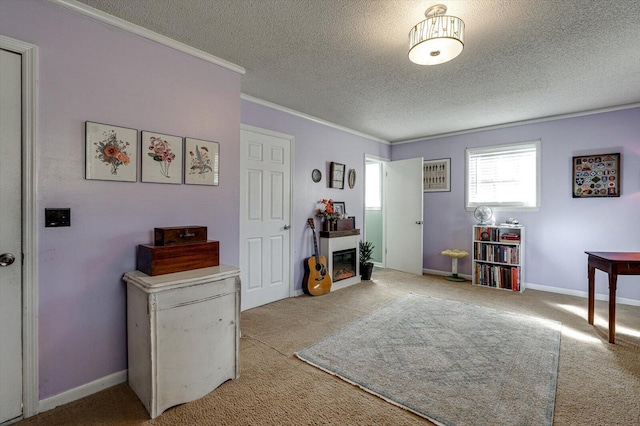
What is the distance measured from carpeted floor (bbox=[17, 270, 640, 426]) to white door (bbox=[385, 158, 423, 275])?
2.20 m

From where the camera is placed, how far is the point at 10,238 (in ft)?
5.57

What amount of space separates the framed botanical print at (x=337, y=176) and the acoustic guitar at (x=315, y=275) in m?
0.74

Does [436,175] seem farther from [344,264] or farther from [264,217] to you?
[264,217]

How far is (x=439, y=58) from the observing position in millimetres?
2062

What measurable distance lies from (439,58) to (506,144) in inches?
126

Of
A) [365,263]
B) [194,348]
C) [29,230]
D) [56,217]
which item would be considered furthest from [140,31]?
[365,263]

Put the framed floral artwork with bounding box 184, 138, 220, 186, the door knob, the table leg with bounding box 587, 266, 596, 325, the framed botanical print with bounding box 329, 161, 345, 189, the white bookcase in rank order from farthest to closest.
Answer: the framed botanical print with bounding box 329, 161, 345, 189 < the white bookcase < the table leg with bounding box 587, 266, 596, 325 < the framed floral artwork with bounding box 184, 138, 220, 186 < the door knob

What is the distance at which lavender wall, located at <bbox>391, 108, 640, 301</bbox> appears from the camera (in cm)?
370

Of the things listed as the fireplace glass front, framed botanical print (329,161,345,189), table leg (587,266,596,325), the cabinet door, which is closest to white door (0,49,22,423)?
the cabinet door

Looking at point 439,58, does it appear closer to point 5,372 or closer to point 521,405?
point 521,405

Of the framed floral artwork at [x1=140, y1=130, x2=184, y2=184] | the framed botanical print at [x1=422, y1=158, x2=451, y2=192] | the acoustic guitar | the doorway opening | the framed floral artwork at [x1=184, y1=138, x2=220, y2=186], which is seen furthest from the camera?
the doorway opening

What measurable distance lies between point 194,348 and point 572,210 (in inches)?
187

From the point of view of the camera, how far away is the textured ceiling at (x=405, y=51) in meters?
1.94

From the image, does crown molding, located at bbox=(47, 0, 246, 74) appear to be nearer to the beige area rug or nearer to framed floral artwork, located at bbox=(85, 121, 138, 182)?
framed floral artwork, located at bbox=(85, 121, 138, 182)
